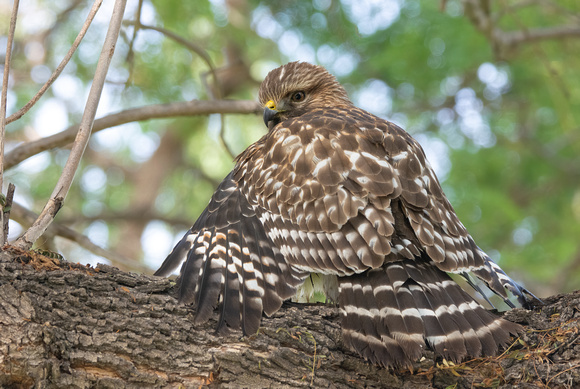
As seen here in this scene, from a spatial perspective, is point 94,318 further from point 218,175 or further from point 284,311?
point 218,175

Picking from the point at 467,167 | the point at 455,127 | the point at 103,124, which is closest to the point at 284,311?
the point at 103,124

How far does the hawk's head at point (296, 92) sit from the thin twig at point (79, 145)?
1.77 meters

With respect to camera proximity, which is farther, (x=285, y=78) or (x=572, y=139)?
(x=572, y=139)

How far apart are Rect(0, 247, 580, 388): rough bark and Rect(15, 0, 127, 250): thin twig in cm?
11

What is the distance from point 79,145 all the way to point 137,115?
153cm

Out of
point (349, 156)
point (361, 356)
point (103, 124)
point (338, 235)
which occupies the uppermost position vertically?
point (103, 124)

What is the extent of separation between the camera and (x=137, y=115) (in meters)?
4.31

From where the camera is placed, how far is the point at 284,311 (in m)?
2.86

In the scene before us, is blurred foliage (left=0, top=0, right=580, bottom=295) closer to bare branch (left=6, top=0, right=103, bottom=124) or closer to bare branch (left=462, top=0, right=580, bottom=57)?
bare branch (left=462, top=0, right=580, bottom=57)

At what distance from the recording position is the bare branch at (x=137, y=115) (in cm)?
415

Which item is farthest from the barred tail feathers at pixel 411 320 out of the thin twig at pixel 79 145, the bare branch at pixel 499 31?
the bare branch at pixel 499 31

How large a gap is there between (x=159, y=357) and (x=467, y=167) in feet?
19.7

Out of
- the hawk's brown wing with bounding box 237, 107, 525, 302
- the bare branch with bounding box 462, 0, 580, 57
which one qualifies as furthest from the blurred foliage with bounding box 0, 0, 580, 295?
the hawk's brown wing with bounding box 237, 107, 525, 302

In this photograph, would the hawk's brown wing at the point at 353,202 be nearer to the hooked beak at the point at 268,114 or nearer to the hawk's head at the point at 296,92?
the hooked beak at the point at 268,114
